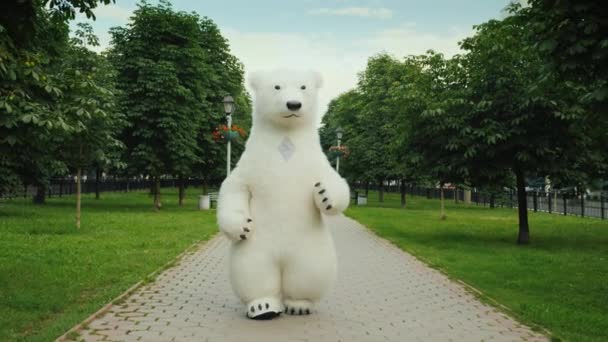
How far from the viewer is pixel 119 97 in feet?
84.1

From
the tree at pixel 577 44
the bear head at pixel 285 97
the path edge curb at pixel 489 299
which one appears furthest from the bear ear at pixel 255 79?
the path edge curb at pixel 489 299

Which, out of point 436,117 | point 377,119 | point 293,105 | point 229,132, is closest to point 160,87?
point 229,132

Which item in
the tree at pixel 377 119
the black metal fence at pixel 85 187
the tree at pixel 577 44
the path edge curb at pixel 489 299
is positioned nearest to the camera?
the path edge curb at pixel 489 299

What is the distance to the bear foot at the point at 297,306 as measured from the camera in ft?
22.6

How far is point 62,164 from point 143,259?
1262 cm

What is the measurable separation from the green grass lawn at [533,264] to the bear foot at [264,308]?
2971 mm

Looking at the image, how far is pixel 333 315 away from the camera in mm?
7133

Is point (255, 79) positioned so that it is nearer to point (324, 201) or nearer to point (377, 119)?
point (324, 201)

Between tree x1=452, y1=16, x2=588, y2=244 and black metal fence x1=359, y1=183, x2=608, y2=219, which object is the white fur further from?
black metal fence x1=359, y1=183, x2=608, y2=219

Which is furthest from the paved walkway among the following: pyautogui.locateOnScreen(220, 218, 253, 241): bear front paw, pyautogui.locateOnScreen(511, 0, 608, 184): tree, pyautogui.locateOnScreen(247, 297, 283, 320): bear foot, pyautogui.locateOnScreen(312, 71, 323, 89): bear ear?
pyautogui.locateOnScreen(511, 0, 608, 184): tree

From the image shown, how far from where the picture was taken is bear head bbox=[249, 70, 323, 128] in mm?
6574

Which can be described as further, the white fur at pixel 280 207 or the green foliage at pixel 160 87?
the green foliage at pixel 160 87

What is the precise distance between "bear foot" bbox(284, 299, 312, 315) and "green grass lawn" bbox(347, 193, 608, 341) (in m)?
2.58

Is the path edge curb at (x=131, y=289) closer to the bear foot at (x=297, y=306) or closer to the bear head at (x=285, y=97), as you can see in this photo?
the bear foot at (x=297, y=306)
